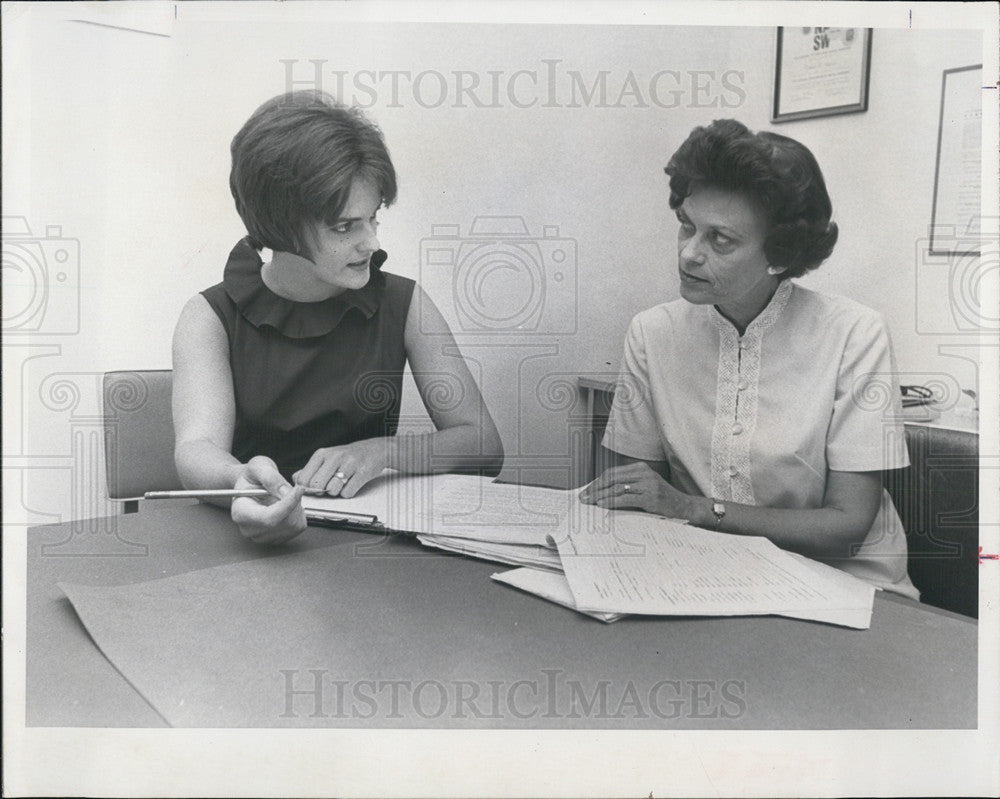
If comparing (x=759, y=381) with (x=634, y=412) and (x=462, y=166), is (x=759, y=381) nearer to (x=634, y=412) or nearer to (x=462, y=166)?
(x=634, y=412)

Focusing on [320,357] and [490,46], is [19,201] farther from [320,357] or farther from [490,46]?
[490,46]

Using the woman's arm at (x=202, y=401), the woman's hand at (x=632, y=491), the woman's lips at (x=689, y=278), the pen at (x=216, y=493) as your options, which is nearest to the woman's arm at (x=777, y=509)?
the woman's hand at (x=632, y=491)

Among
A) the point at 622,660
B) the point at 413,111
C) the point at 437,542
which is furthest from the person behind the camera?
the point at 413,111

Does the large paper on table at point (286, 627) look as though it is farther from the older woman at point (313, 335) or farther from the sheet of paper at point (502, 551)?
the older woman at point (313, 335)

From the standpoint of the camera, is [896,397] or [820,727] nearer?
[820,727]

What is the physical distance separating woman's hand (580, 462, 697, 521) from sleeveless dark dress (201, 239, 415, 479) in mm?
266

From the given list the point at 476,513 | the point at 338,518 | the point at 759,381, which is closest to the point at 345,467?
the point at 338,518

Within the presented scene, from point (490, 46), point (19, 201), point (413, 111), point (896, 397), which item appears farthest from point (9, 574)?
point (896, 397)

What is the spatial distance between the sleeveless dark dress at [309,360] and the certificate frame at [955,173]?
2.27ft

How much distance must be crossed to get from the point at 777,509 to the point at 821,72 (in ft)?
1.80

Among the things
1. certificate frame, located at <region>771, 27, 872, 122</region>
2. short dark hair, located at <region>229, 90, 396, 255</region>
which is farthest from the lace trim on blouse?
short dark hair, located at <region>229, 90, 396, 255</region>

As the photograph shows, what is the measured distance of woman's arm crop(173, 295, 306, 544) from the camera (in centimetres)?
100

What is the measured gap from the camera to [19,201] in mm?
1097

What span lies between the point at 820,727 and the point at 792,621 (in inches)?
4.3
